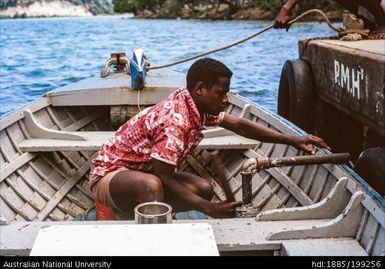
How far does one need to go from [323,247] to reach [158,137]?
1312 millimetres

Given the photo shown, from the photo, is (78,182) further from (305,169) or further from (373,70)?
(373,70)

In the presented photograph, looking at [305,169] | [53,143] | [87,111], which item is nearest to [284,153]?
[305,169]

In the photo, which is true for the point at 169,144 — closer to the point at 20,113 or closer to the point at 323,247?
the point at 323,247

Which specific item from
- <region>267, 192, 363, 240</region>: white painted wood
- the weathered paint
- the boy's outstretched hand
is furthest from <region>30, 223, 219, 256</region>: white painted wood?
the weathered paint

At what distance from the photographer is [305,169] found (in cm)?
482

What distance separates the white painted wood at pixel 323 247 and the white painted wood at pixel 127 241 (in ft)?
3.07

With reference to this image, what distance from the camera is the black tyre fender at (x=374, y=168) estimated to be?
14.9ft

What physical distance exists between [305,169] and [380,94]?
3.77ft

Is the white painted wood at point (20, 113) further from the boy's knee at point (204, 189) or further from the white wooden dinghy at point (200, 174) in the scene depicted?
the boy's knee at point (204, 189)

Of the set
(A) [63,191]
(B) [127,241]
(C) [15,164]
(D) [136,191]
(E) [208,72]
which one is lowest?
(A) [63,191]

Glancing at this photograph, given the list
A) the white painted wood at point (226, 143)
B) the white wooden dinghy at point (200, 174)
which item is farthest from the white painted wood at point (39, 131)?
the white painted wood at point (226, 143)

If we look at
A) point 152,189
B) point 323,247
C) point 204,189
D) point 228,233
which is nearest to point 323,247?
point 323,247

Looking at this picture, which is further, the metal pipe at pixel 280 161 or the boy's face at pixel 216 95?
the metal pipe at pixel 280 161

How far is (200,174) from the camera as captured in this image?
621 cm
